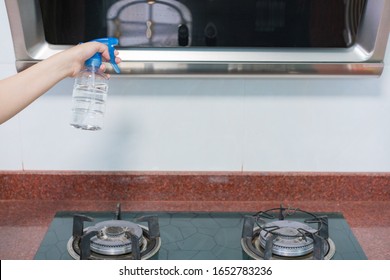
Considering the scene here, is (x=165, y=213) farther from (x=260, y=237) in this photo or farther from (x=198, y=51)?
(x=198, y=51)

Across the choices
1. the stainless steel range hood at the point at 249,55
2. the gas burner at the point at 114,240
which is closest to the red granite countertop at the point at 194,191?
the gas burner at the point at 114,240

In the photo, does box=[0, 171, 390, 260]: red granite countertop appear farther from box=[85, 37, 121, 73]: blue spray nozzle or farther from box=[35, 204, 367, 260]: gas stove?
box=[85, 37, 121, 73]: blue spray nozzle

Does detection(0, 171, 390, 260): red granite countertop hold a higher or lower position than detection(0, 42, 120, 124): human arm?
lower

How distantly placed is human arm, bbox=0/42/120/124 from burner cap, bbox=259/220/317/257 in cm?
53

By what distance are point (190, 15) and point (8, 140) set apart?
0.57 m

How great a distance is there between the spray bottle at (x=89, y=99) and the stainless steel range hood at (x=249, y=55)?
0.07 metres

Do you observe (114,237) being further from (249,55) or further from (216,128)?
(249,55)

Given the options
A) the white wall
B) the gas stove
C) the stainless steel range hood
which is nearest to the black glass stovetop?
the gas stove

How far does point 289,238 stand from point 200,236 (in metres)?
0.21

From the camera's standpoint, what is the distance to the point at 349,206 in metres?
1.41

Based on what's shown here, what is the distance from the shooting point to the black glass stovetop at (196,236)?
1.16 meters

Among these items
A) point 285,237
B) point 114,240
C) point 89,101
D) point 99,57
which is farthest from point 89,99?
point 285,237

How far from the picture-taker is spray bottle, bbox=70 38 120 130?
1193 mm

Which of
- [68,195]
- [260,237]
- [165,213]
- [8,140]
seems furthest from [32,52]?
[260,237]
